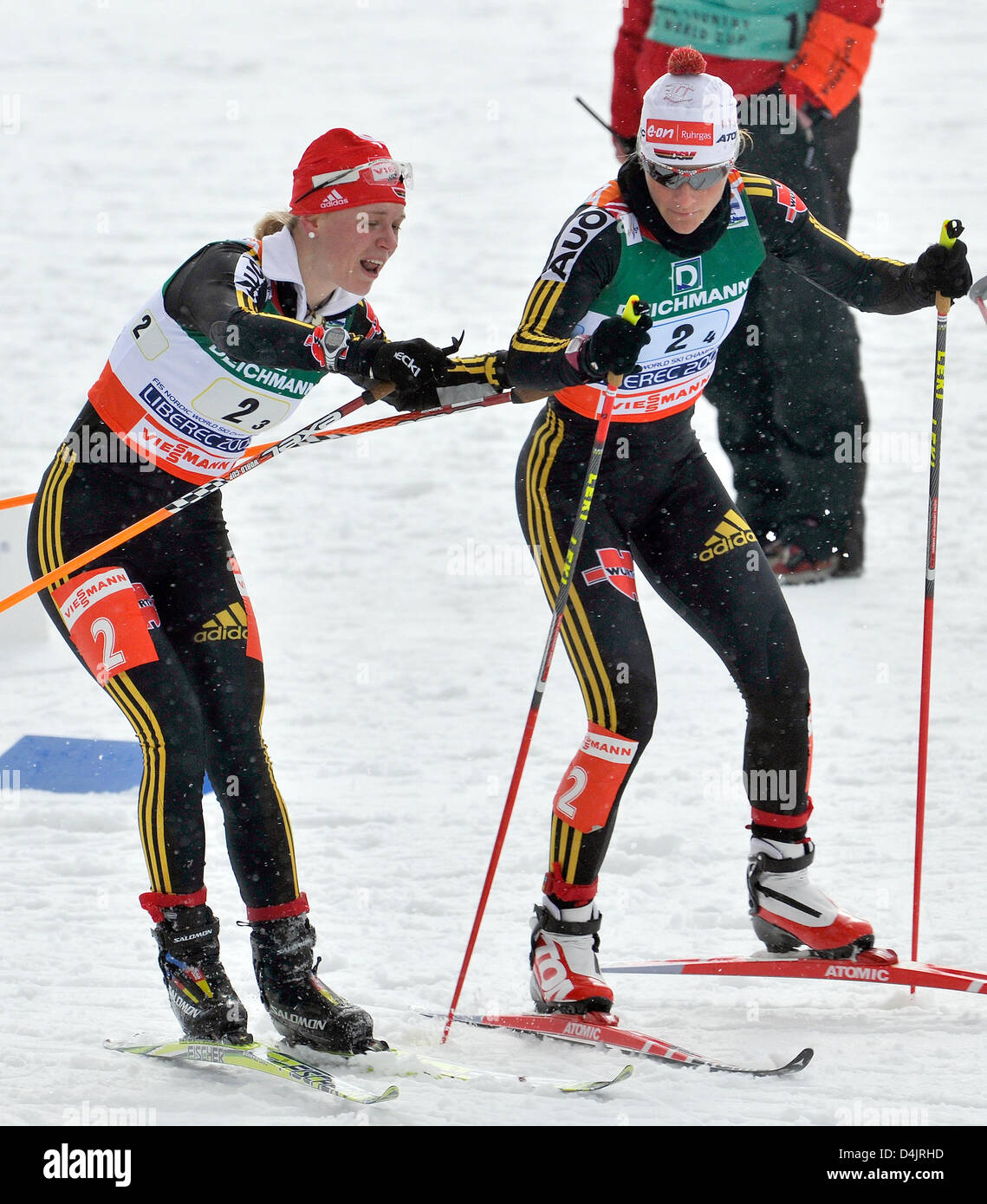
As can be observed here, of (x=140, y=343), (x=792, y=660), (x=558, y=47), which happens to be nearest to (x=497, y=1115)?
(x=792, y=660)

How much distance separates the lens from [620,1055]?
360 cm

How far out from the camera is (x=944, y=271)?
3.85 meters

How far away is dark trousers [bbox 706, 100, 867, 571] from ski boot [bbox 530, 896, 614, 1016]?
375cm

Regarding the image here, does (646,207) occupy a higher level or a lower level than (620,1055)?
higher

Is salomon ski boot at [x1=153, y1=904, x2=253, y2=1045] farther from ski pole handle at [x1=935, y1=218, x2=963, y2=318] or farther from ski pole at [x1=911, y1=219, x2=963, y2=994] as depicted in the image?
ski pole handle at [x1=935, y1=218, x2=963, y2=318]

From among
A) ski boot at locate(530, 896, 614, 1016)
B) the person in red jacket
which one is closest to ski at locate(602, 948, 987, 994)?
ski boot at locate(530, 896, 614, 1016)

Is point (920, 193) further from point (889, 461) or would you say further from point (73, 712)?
point (73, 712)

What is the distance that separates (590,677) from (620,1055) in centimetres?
88

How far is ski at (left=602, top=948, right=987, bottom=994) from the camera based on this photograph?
3811mm

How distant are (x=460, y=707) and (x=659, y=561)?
7.22 feet

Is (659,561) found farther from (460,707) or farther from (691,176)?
(460,707)

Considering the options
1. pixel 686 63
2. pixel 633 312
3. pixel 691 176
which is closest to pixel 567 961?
pixel 633 312

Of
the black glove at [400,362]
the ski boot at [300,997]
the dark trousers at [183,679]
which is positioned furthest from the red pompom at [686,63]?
the ski boot at [300,997]

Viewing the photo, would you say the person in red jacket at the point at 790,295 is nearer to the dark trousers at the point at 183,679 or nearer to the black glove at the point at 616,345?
the black glove at the point at 616,345
